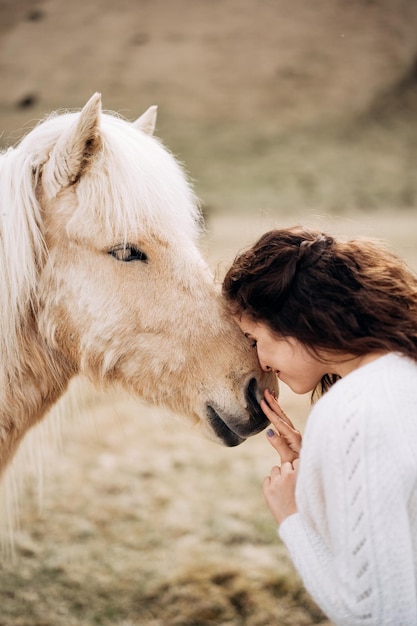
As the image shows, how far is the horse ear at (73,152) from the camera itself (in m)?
1.83

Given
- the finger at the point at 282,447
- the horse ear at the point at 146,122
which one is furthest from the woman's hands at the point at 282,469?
the horse ear at the point at 146,122

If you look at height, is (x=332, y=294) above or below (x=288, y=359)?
above

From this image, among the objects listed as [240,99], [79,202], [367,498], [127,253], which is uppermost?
[79,202]

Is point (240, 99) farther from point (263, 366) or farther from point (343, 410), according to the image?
point (343, 410)

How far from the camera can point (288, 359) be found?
175 cm

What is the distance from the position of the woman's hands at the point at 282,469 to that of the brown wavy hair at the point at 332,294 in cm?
29

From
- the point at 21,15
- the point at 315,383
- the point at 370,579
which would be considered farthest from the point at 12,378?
the point at 21,15

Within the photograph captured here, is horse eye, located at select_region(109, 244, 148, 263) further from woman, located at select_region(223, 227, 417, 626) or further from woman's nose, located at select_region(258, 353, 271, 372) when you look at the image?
woman's nose, located at select_region(258, 353, 271, 372)

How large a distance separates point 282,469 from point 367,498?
433 mm

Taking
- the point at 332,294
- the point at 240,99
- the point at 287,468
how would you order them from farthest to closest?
the point at 240,99, the point at 287,468, the point at 332,294

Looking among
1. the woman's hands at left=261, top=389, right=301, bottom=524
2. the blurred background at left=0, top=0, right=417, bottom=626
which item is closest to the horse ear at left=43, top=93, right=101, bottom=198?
the woman's hands at left=261, top=389, right=301, bottom=524

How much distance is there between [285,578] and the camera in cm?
347

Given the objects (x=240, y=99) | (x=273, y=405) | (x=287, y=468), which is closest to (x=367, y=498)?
(x=287, y=468)

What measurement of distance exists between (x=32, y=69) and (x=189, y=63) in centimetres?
748
